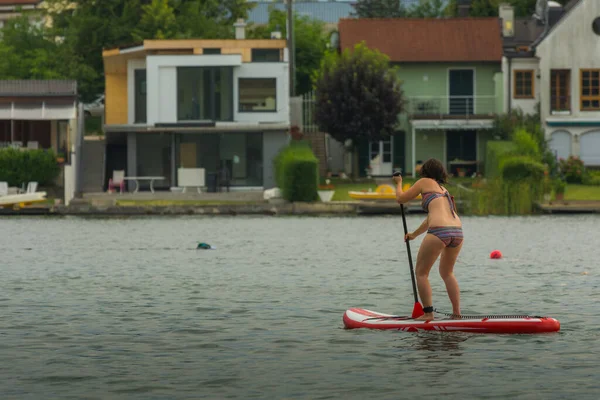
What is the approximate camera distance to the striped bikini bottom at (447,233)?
17.9m

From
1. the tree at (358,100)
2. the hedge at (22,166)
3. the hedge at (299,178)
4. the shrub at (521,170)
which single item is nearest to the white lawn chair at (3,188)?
the hedge at (22,166)

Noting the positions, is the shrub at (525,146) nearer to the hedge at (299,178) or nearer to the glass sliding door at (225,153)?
the hedge at (299,178)

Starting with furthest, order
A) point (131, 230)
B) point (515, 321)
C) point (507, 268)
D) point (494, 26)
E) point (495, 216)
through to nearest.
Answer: point (494, 26) → point (495, 216) → point (131, 230) → point (507, 268) → point (515, 321)

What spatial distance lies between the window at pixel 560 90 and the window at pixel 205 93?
15.9 metres

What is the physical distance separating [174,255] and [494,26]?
43.6 m

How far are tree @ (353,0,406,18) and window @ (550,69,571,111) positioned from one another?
51.6 metres

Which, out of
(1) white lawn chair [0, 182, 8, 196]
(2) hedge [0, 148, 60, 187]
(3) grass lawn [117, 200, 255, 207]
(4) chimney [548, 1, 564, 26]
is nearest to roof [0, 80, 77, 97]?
(2) hedge [0, 148, 60, 187]

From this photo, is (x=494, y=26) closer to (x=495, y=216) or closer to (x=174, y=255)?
(x=495, y=216)

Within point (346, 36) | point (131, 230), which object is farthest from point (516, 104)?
point (131, 230)

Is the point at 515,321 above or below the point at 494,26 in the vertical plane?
below

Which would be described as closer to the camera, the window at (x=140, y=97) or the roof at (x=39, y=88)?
the roof at (x=39, y=88)

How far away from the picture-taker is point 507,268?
101 ft

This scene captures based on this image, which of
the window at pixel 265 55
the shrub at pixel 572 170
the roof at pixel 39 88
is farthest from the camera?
the window at pixel 265 55

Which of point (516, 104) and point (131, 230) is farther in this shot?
point (516, 104)
